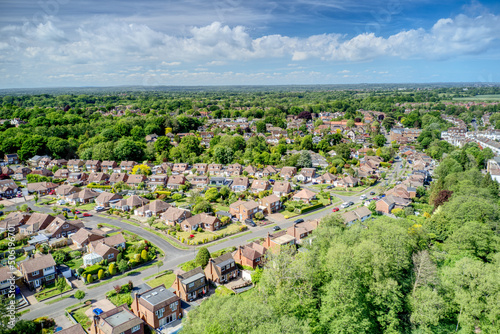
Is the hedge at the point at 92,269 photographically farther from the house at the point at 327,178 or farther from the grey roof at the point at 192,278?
the house at the point at 327,178

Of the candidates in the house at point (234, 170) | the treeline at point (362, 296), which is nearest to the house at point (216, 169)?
the house at point (234, 170)

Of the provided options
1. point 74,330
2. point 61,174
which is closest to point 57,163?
point 61,174

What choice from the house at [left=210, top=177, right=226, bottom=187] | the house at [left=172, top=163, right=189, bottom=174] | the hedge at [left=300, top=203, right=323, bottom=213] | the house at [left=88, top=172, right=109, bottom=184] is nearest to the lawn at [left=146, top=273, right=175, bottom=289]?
the hedge at [left=300, top=203, right=323, bottom=213]

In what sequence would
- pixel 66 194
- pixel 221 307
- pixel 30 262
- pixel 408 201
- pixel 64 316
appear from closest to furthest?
pixel 221 307
pixel 64 316
pixel 30 262
pixel 408 201
pixel 66 194

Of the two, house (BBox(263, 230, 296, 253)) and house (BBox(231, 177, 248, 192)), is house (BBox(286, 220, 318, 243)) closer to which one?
house (BBox(263, 230, 296, 253))

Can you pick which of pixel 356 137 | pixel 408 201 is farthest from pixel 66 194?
pixel 356 137

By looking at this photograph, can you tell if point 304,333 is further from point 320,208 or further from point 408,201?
point 408,201

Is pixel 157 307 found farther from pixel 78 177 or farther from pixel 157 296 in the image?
pixel 78 177
